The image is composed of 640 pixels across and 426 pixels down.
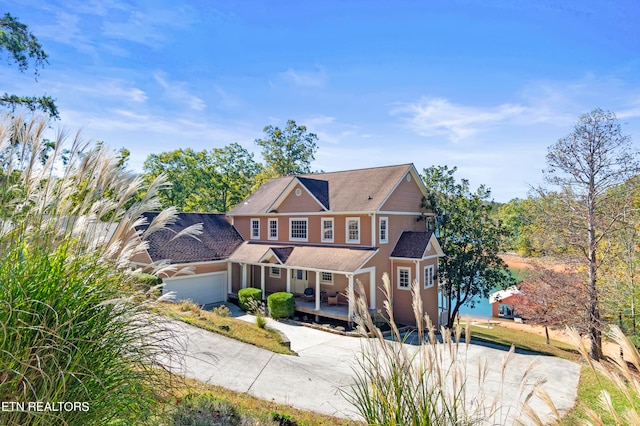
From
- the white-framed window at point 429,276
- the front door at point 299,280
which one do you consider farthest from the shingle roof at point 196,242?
the white-framed window at point 429,276

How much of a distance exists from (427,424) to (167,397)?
9.01 feet

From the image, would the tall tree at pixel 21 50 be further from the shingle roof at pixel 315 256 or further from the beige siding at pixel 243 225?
the beige siding at pixel 243 225

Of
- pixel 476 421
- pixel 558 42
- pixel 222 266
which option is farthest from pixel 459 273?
pixel 476 421

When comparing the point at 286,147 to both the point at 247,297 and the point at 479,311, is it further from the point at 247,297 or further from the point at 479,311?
the point at 479,311

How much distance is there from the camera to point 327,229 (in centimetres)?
2003

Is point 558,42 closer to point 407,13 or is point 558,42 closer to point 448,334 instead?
point 407,13

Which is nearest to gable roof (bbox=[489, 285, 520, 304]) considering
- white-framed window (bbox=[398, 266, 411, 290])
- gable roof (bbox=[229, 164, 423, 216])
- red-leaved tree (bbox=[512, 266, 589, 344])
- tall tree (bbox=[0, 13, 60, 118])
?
red-leaved tree (bbox=[512, 266, 589, 344])

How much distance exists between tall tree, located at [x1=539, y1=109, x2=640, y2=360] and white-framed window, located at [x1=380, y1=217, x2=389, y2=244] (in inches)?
299

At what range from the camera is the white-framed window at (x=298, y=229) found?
20969 mm

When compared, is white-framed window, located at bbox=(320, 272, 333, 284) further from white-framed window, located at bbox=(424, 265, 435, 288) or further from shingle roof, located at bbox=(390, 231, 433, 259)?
white-framed window, located at bbox=(424, 265, 435, 288)

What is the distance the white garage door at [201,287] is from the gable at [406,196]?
11.3 m

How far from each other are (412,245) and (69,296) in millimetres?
17616

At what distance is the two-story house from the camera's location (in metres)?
18.0

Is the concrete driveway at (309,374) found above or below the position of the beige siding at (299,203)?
below
